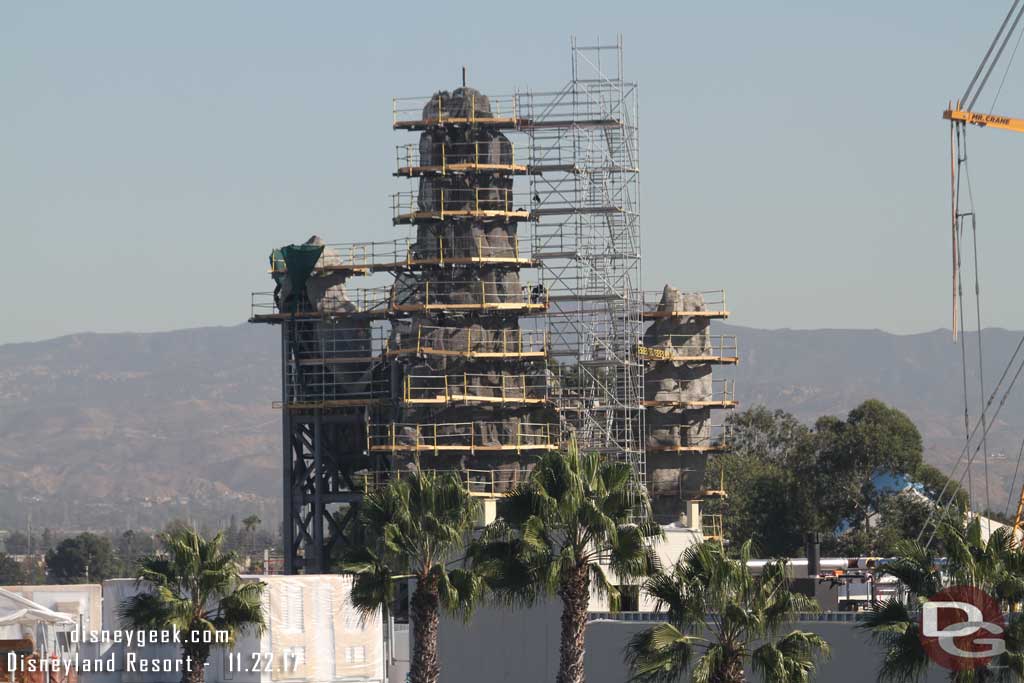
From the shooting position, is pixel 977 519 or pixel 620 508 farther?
pixel 620 508

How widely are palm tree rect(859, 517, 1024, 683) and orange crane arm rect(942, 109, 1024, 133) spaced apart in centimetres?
2491

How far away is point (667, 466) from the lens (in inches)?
3600

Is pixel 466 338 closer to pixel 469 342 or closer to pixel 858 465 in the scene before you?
pixel 469 342

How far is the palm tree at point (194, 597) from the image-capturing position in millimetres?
56344

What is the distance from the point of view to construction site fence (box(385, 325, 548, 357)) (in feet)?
279

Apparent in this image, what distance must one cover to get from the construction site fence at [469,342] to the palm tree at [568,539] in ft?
110

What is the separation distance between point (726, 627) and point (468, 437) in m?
40.9

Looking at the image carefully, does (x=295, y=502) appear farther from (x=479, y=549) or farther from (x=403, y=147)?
(x=479, y=549)

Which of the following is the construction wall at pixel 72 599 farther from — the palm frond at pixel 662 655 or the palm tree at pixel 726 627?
the palm tree at pixel 726 627

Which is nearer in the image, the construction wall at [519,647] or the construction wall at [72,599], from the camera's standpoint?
the construction wall at [519,647]

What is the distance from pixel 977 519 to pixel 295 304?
177ft

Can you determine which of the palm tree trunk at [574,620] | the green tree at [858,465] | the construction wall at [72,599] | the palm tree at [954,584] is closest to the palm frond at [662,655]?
the palm tree at [954,584]

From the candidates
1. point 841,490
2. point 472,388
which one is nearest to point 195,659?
point 472,388

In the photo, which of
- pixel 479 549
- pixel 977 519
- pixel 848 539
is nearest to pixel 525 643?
pixel 479 549
